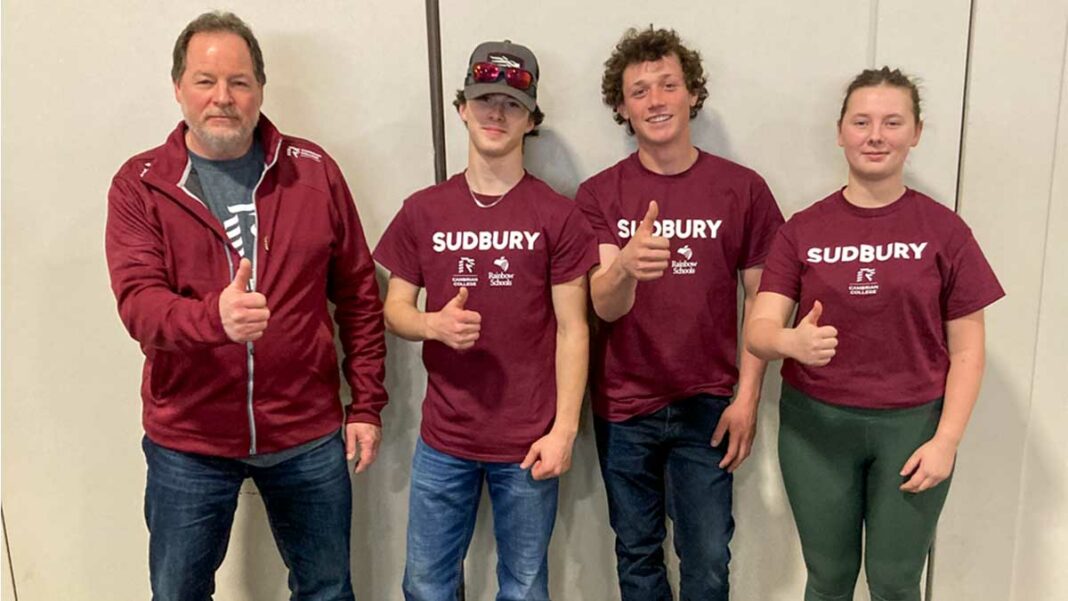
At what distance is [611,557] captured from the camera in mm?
2051

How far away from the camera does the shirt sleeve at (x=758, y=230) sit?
175cm

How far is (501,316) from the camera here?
1.65m

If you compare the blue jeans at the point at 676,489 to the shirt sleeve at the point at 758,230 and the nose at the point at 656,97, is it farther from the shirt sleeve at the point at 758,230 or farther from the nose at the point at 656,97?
the nose at the point at 656,97

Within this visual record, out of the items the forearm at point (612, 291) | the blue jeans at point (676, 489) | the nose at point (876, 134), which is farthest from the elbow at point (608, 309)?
the nose at point (876, 134)

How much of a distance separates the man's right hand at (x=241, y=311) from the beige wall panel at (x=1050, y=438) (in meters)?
1.70

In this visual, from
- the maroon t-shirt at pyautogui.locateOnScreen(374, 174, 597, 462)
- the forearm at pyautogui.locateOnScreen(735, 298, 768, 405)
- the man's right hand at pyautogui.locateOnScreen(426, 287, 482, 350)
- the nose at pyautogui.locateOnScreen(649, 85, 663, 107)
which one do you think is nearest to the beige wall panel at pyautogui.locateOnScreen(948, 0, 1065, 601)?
the forearm at pyautogui.locateOnScreen(735, 298, 768, 405)

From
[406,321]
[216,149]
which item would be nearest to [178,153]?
[216,149]

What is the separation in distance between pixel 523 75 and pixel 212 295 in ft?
2.40

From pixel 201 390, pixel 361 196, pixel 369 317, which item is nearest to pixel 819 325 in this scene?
pixel 369 317

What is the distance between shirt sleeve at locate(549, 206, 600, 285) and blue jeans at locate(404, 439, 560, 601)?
1.35ft

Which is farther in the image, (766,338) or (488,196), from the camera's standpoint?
(488,196)

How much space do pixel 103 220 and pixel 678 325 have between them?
1.37 metres

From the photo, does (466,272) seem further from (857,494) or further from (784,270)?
(857,494)

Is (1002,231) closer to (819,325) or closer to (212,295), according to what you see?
(819,325)
